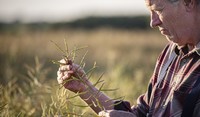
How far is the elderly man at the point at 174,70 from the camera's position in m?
2.86

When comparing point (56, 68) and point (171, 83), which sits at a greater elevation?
point (171, 83)

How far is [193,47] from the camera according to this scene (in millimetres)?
2992

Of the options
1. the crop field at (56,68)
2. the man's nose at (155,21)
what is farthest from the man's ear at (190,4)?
the crop field at (56,68)

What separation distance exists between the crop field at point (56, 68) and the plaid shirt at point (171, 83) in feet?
0.63

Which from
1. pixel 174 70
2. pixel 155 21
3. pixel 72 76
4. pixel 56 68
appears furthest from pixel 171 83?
pixel 56 68

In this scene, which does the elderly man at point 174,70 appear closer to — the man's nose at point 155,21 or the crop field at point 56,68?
the man's nose at point 155,21

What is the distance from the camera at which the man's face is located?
2.89 meters

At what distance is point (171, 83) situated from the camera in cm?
302

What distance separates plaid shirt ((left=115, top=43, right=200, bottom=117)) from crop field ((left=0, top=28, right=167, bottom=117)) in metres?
0.19

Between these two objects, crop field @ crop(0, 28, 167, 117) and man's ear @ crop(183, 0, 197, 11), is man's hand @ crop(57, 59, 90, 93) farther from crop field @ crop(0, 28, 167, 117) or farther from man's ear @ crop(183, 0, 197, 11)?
man's ear @ crop(183, 0, 197, 11)

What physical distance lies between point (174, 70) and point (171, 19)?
30 cm

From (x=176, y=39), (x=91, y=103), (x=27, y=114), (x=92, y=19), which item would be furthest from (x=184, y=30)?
(x=92, y=19)

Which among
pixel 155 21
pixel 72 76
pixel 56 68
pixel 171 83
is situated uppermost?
pixel 155 21

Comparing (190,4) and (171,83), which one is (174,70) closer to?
(171,83)
